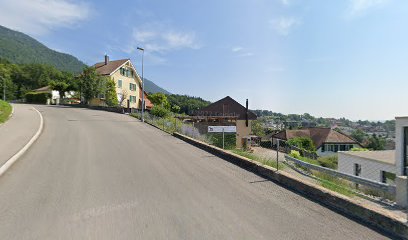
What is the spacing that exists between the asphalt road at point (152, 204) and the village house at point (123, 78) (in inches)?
1734

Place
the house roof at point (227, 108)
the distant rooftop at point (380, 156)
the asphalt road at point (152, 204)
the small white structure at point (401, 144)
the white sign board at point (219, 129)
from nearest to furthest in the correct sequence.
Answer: the asphalt road at point (152, 204) → the white sign board at point (219, 129) → the small white structure at point (401, 144) → the distant rooftop at point (380, 156) → the house roof at point (227, 108)

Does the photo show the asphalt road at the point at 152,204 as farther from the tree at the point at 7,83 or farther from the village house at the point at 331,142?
the tree at the point at 7,83

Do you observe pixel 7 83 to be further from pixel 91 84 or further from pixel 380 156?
pixel 380 156

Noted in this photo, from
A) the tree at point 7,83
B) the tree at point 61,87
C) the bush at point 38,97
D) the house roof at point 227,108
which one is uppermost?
the tree at point 7,83

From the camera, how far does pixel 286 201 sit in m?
6.35

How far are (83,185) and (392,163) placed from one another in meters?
19.1

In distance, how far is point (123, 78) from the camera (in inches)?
2256

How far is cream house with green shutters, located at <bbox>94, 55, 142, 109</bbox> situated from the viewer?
5478 centimetres

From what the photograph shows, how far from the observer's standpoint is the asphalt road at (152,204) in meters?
4.69

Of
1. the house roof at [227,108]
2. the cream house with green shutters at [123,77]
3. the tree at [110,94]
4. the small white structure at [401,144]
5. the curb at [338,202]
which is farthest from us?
the house roof at [227,108]

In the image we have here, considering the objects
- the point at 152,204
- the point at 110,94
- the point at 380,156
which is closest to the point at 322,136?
the point at 380,156

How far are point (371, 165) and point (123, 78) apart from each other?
46777 millimetres

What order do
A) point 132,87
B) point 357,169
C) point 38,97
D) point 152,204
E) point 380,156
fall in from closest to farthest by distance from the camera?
point 152,204 → point 380,156 → point 357,169 → point 38,97 → point 132,87

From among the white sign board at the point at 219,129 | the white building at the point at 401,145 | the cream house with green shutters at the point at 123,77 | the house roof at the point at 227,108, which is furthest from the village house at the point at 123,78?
the white building at the point at 401,145
